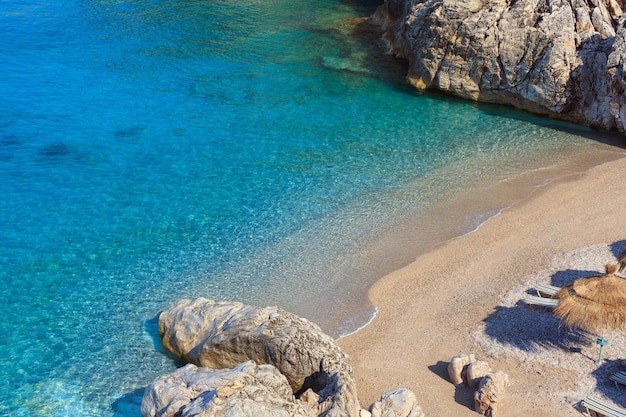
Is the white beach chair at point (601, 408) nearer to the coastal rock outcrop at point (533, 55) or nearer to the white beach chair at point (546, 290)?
the white beach chair at point (546, 290)

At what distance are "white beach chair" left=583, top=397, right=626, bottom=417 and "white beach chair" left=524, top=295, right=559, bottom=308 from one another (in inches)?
131

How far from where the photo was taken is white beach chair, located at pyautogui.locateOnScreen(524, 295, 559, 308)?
17359mm

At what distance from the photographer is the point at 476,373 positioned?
15.2m

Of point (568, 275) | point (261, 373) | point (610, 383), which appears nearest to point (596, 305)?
point (610, 383)

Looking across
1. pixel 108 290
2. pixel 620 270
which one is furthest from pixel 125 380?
pixel 620 270

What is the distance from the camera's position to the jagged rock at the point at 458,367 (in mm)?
15438

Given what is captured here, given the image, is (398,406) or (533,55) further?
(533,55)

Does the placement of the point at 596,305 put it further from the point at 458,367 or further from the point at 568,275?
the point at 458,367

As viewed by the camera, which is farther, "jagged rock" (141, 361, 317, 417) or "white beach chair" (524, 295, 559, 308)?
"white beach chair" (524, 295, 559, 308)

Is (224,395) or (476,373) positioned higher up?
(224,395)

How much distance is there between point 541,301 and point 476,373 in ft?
11.8

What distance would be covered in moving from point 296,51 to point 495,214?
65.7ft

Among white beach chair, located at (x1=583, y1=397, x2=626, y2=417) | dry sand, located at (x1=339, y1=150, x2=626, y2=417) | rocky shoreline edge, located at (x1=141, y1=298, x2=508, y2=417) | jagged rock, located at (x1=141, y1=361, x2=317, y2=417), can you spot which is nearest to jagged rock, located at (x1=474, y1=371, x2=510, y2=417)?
rocky shoreline edge, located at (x1=141, y1=298, x2=508, y2=417)

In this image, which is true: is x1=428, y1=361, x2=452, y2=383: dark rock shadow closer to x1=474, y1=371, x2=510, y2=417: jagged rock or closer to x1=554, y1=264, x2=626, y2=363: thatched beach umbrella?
x1=474, y1=371, x2=510, y2=417: jagged rock
